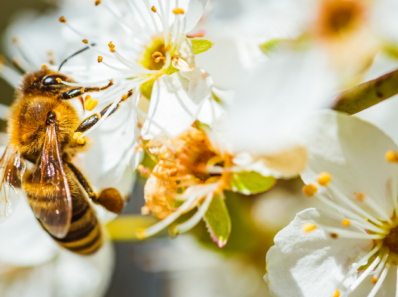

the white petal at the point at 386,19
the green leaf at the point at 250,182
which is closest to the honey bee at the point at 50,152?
the green leaf at the point at 250,182

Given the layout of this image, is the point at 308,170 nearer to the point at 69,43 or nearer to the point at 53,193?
the point at 53,193

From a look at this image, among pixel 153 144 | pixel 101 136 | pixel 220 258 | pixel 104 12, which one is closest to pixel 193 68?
pixel 153 144

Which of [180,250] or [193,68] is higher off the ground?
[193,68]

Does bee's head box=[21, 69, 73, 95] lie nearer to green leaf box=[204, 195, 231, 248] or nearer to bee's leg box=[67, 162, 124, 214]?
bee's leg box=[67, 162, 124, 214]

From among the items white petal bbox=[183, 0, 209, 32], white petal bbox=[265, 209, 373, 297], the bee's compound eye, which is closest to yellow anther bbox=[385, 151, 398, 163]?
white petal bbox=[265, 209, 373, 297]

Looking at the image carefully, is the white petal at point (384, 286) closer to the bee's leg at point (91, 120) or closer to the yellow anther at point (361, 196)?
the yellow anther at point (361, 196)

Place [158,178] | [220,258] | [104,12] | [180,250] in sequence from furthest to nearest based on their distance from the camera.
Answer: [180,250], [220,258], [104,12], [158,178]
